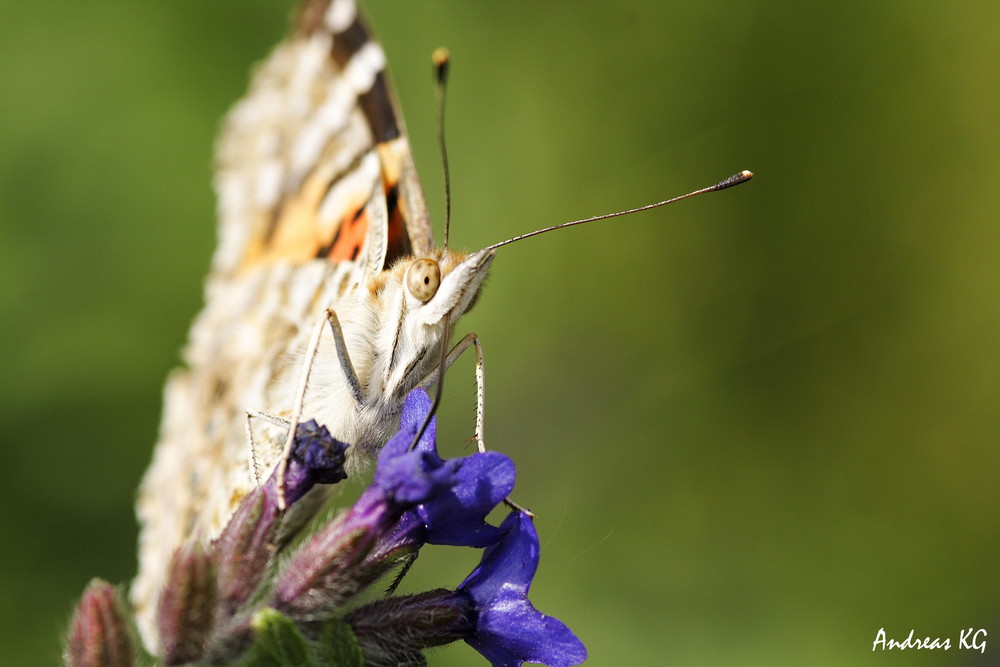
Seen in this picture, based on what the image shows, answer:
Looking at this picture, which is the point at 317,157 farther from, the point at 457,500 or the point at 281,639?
the point at 281,639

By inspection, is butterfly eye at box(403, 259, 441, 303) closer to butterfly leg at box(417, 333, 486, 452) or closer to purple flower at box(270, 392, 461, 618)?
butterfly leg at box(417, 333, 486, 452)

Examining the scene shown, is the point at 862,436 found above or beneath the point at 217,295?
above

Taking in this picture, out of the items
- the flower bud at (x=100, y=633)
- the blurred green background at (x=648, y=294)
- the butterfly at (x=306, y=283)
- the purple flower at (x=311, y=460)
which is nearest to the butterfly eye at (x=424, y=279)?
the butterfly at (x=306, y=283)

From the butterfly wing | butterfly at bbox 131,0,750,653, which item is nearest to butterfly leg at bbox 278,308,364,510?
butterfly at bbox 131,0,750,653

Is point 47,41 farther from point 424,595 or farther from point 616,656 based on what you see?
point 616,656

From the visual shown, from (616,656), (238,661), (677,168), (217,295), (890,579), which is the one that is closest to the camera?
(238,661)

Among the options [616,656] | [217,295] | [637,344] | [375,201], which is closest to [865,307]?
[637,344]

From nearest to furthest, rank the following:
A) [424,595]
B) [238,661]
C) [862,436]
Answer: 1. [238,661]
2. [424,595]
3. [862,436]
